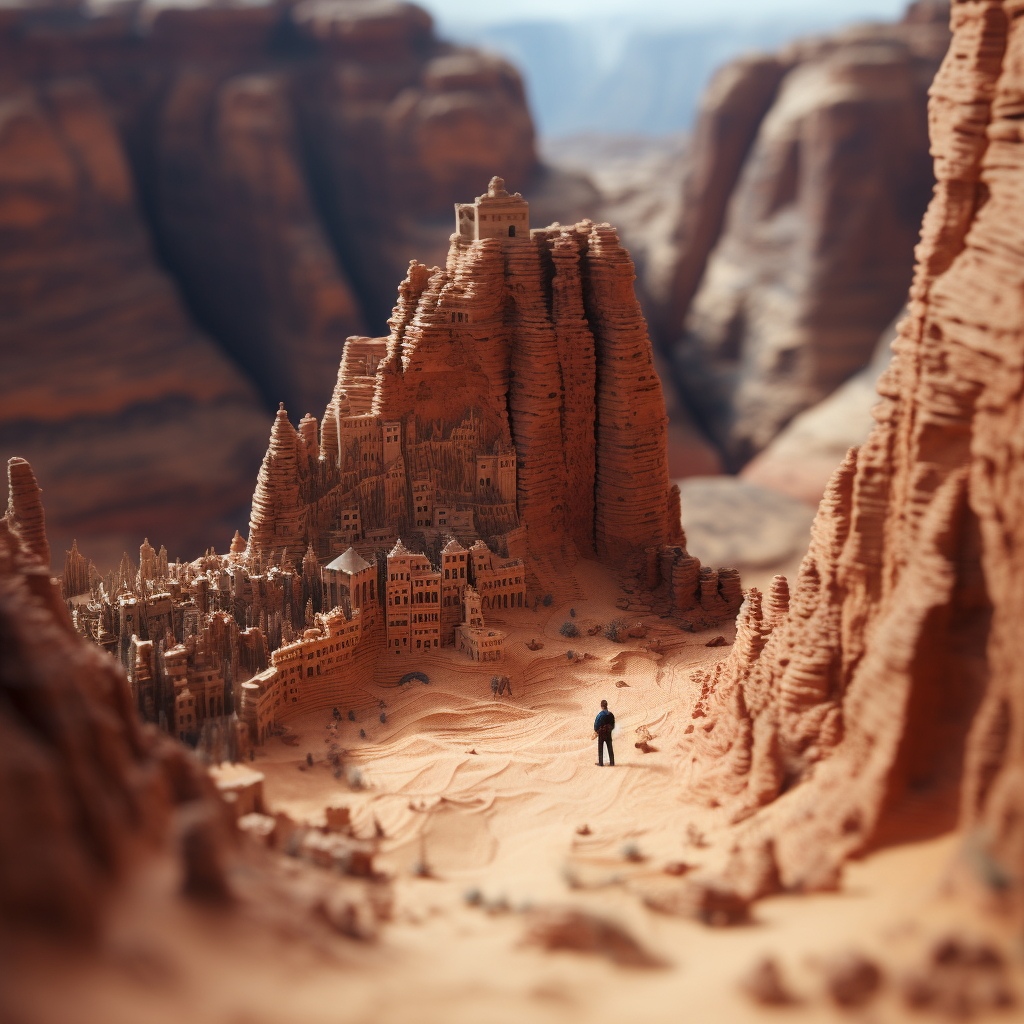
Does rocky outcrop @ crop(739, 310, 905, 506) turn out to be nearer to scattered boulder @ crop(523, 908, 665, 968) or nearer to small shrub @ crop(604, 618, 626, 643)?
small shrub @ crop(604, 618, 626, 643)

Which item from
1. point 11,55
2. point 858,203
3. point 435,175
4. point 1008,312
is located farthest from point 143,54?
point 1008,312

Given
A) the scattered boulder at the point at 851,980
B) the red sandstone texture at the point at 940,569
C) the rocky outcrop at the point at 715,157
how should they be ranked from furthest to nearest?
the rocky outcrop at the point at 715,157 < the red sandstone texture at the point at 940,569 < the scattered boulder at the point at 851,980

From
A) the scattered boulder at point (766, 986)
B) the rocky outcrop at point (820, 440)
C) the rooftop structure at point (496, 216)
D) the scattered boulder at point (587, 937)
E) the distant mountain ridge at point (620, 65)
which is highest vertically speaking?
the distant mountain ridge at point (620, 65)

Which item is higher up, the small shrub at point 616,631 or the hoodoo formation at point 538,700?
the hoodoo formation at point 538,700

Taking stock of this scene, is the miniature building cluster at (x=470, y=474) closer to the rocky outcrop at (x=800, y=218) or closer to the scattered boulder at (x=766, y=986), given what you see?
the scattered boulder at (x=766, y=986)

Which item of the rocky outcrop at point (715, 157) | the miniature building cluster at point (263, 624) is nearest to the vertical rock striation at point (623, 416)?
the miniature building cluster at point (263, 624)

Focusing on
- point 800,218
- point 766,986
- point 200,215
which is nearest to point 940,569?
point 766,986

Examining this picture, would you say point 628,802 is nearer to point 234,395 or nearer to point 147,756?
point 147,756
